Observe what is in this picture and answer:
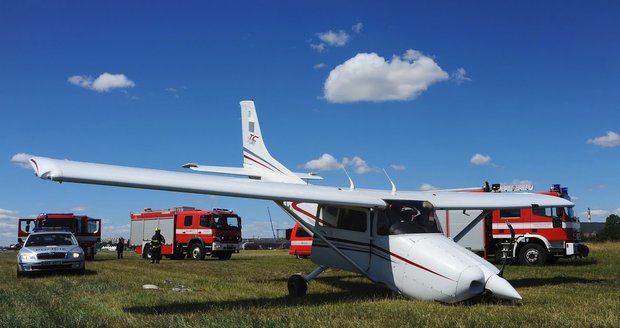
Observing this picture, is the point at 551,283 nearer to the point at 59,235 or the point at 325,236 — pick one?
Result: the point at 325,236

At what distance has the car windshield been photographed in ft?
57.7

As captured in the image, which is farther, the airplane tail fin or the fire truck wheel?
the fire truck wheel

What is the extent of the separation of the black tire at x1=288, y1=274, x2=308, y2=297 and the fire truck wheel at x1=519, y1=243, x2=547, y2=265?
42.9ft

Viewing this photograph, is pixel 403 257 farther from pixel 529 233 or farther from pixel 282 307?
pixel 529 233

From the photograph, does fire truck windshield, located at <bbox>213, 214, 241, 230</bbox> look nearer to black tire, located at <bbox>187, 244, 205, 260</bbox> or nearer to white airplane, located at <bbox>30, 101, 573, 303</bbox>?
black tire, located at <bbox>187, 244, 205, 260</bbox>

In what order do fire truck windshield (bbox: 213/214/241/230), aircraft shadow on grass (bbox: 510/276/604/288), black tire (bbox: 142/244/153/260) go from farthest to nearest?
black tire (bbox: 142/244/153/260), fire truck windshield (bbox: 213/214/241/230), aircraft shadow on grass (bbox: 510/276/604/288)

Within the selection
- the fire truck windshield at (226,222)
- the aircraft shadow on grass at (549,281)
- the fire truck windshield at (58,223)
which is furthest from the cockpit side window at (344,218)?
the fire truck windshield at (58,223)

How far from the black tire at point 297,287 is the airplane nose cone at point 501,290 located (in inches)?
149

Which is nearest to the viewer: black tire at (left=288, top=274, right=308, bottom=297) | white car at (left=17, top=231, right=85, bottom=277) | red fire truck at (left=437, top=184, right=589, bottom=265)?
black tire at (left=288, top=274, right=308, bottom=297)

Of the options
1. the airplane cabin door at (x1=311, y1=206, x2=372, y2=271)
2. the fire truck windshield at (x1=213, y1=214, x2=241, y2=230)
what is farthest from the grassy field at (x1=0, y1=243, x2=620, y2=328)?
the fire truck windshield at (x1=213, y1=214, x2=241, y2=230)

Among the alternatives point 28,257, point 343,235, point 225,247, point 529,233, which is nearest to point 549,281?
point 343,235

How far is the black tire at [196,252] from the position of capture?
96.8ft

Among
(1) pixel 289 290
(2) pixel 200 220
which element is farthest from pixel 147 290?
(2) pixel 200 220

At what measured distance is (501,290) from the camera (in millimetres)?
8492
